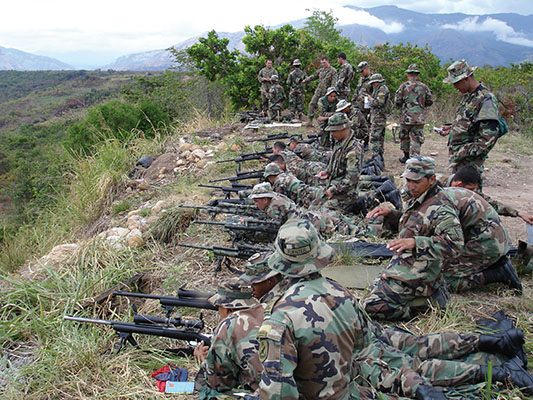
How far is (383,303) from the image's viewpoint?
340 cm

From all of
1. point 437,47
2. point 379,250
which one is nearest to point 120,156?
point 379,250

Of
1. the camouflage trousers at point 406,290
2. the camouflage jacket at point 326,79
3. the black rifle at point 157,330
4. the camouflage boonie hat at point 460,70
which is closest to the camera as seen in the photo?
the black rifle at point 157,330

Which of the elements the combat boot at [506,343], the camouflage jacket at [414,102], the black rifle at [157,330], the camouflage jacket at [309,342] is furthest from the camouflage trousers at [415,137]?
the camouflage jacket at [309,342]

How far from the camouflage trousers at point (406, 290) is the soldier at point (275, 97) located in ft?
30.3

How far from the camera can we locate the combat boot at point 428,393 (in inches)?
91.8

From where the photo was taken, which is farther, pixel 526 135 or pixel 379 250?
pixel 526 135

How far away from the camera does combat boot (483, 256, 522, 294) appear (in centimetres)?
364

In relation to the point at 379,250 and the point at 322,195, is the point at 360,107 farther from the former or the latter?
the point at 379,250

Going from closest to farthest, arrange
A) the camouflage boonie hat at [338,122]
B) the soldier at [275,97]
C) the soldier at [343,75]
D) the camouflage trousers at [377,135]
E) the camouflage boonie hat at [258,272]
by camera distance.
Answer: the camouflage boonie hat at [258,272] < the camouflage boonie hat at [338,122] < the camouflage trousers at [377,135] < the soldier at [343,75] < the soldier at [275,97]

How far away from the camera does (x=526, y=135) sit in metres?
13.0

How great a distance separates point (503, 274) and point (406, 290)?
3.57 feet

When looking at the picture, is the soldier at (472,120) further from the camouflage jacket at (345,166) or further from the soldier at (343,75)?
the soldier at (343,75)

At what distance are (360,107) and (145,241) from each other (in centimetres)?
584

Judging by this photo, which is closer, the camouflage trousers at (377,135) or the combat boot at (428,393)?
the combat boot at (428,393)
